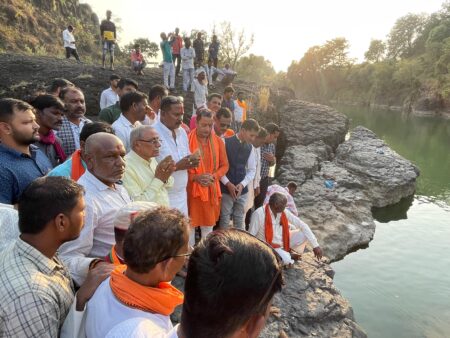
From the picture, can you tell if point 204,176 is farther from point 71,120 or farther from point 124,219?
point 124,219

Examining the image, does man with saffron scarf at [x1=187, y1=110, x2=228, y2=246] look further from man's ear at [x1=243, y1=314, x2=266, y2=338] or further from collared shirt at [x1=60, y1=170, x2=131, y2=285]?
man's ear at [x1=243, y1=314, x2=266, y2=338]

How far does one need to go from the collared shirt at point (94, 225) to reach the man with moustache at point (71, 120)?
5.02ft

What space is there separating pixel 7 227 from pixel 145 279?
857mm

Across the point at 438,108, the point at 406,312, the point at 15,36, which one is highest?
the point at 15,36

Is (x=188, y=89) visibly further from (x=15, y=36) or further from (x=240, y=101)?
(x=15, y=36)

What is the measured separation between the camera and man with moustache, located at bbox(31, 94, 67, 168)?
2.74 metres

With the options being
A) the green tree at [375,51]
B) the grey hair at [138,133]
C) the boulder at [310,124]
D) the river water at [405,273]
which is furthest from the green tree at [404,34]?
the grey hair at [138,133]

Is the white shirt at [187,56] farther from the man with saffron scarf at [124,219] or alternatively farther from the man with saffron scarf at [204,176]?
the man with saffron scarf at [124,219]

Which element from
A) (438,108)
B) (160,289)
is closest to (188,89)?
(160,289)

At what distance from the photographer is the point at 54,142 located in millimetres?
2932

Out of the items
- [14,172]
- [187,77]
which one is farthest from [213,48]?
[14,172]

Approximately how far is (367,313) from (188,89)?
8.38 metres

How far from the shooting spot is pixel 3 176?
6.41 ft

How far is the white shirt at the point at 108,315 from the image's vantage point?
1115 mm
